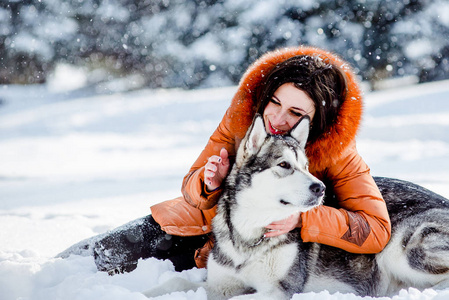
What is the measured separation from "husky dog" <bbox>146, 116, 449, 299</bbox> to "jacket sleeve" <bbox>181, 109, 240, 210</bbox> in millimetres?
105

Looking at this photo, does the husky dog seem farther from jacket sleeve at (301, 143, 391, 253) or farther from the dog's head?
jacket sleeve at (301, 143, 391, 253)

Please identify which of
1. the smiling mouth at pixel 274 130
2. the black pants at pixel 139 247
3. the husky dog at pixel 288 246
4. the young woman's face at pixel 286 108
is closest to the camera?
the husky dog at pixel 288 246

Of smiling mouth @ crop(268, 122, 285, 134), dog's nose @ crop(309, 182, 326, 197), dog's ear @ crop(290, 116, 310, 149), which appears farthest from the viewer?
smiling mouth @ crop(268, 122, 285, 134)

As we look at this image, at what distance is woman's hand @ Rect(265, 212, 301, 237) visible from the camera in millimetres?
2660

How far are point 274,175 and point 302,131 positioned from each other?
1.39ft

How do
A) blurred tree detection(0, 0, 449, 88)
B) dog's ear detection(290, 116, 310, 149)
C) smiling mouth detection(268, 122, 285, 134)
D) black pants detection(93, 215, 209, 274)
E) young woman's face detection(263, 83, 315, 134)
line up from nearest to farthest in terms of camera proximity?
1. dog's ear detection(290, 116, 310, 149)
2. young woman's face detection(263, 83, 315, 134)
3. smiling mouth detection(268, 122, 285, 134)
4. black pants detection(93, 215, 209, 274)
5. blurred tree detection(0, 0, 449, 88)

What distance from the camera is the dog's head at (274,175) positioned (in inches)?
97.4

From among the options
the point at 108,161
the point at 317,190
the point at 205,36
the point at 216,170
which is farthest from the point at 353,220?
the point at 205,36

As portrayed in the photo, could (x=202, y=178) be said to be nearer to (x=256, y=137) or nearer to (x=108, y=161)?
(x=256, y=137)

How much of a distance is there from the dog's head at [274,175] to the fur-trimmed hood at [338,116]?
0.15 meters

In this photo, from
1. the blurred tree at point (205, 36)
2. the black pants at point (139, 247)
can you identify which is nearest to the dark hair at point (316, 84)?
the black pants at point (139, 247)

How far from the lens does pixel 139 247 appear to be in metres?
3.24

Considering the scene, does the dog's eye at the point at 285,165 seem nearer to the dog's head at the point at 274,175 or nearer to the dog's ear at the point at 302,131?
the dog's head at the point at 274,175

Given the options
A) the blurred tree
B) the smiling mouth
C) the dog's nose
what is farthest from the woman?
the blurred tree
